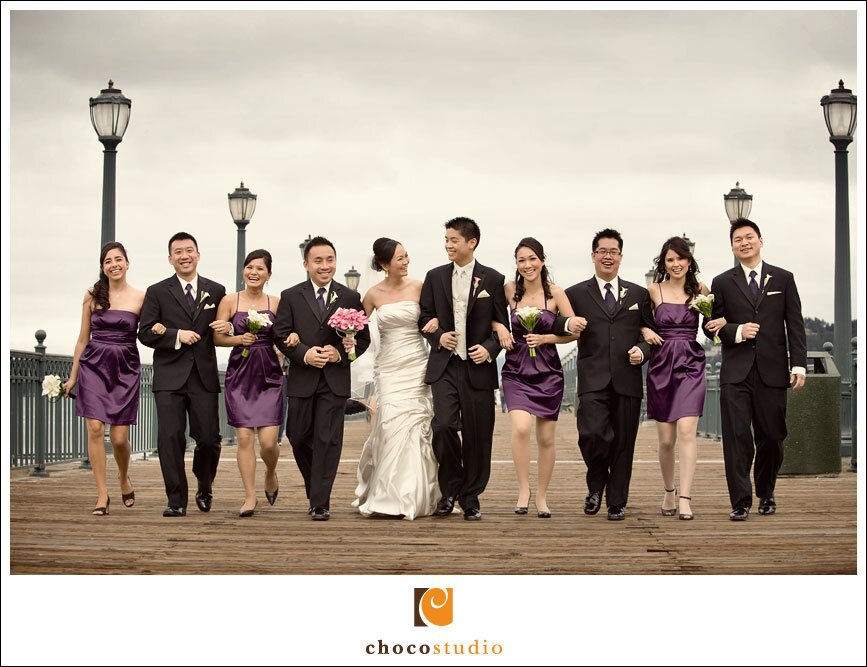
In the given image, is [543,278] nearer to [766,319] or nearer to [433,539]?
[766,319]

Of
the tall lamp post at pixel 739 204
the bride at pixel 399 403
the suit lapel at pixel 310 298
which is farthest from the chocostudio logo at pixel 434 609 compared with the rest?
the tall lamp post at pixel 739 204

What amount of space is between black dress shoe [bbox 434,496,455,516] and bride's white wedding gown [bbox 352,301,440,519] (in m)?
0.06

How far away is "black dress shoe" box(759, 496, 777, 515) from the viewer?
9852 millimetres

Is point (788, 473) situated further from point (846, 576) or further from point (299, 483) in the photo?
point (846, 576)

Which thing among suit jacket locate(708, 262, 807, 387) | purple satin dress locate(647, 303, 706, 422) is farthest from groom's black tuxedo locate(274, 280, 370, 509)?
suit jacket locate(708, 262, 807, 387)

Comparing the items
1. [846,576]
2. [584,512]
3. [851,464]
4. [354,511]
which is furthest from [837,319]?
[846,576]

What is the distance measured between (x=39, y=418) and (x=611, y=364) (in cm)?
657

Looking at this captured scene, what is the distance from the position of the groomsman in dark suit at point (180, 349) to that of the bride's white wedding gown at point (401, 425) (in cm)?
122

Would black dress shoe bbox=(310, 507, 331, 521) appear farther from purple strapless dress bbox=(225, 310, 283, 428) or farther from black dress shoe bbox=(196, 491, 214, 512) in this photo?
black dress shoe bbox=(196, 491, 214, 512)

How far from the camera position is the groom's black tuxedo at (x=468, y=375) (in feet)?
30.9

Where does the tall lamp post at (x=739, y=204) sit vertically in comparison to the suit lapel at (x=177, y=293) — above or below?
above

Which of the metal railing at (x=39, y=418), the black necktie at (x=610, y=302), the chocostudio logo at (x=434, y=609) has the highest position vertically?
the black necktie at (x=610, y=302)

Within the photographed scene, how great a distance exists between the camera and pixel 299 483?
42.3 ft

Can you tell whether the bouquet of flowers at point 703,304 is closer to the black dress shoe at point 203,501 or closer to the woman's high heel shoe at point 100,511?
the black dress shoe at point 203,501
